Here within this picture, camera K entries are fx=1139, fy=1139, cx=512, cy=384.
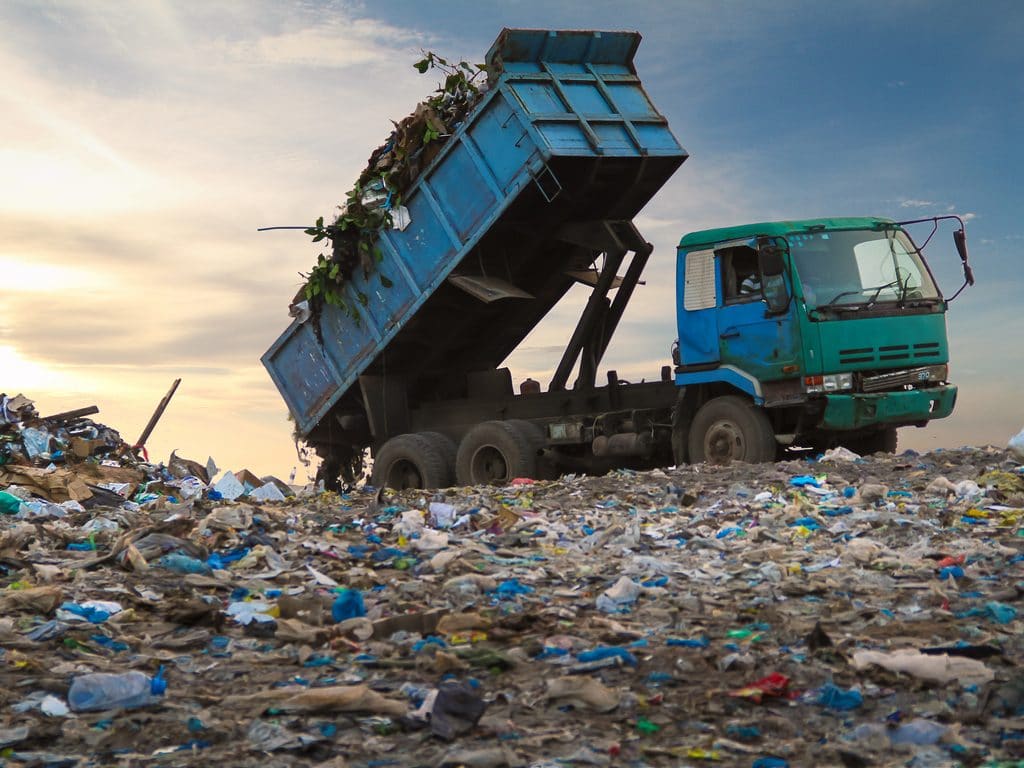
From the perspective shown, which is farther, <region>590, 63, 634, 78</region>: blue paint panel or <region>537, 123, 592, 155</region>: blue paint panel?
<region>590, 63, 634, 78</region>: blue paint panel

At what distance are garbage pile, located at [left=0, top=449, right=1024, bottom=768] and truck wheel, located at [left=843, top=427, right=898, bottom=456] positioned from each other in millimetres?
2333

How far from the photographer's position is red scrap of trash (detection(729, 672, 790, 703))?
12.7 ft

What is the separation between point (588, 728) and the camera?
3676mm

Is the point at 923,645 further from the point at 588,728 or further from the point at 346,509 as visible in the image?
the point at 346,509

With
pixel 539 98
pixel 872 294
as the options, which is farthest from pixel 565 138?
pixel 872 294

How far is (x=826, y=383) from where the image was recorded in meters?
9.27

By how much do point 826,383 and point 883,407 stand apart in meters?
0.55

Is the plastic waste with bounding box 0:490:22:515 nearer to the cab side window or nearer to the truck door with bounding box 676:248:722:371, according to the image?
the truck door with bounding box 676:248:722:371

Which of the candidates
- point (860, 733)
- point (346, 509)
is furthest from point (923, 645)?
point (346, 509)

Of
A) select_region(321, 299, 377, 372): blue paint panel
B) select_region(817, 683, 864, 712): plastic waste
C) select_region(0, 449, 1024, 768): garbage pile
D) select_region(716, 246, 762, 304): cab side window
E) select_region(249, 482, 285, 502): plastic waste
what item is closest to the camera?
select_region(0, 449, 1024, 768): garbage pile

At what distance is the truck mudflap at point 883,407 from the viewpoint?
928 cm

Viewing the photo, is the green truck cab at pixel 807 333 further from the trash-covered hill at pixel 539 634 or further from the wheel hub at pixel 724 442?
the trash-covered hill at pixel 539 634

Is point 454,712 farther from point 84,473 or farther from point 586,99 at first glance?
point 84,473

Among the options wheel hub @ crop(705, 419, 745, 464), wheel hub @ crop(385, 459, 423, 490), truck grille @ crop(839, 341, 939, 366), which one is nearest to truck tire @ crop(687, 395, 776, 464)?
wheel hub @ crop(705, 419, 745, 464)
